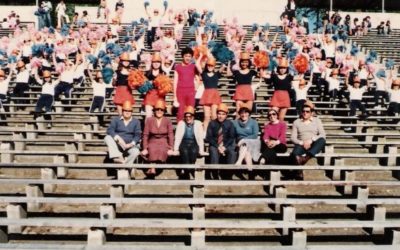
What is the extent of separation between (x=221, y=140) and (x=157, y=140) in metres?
1.01

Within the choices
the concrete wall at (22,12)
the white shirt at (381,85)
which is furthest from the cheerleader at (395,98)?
the concrete wall at (22,12)

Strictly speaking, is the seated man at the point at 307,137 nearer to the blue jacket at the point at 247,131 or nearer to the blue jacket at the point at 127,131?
the blue jacket at the point at 247,131

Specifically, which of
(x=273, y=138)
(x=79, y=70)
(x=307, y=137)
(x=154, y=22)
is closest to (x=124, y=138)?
(x=273, y=138)

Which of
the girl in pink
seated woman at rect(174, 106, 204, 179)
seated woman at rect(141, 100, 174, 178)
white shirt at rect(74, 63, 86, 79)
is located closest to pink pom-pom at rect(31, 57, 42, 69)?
white shirt at rect(74, 63, 86, 79)

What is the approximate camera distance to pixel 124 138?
775 centimetres

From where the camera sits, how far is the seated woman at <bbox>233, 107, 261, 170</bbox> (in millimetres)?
7531

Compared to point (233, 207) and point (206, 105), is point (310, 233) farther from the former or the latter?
point (206, 105)

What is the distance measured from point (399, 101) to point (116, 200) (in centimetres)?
754

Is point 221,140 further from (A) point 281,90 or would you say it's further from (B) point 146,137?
(A) point 281,90

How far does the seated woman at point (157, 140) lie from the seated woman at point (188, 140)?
13 cm

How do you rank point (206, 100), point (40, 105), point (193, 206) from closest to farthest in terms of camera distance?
1. point (193, 206)
2. point (206, 100)
3. point (40, 105)

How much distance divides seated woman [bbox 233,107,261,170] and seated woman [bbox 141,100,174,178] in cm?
108

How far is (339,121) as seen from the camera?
1158 cm

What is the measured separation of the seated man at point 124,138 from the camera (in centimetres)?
763
